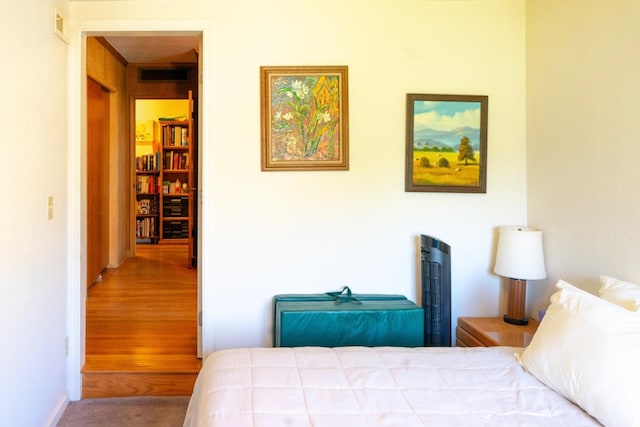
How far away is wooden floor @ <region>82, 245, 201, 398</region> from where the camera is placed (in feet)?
8.29

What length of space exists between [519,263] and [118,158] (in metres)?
4.87

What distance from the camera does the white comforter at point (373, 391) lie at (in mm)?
1242

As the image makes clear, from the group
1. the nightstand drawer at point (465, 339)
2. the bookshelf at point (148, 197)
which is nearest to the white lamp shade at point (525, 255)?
the nightstand drawer at point (465, 339)

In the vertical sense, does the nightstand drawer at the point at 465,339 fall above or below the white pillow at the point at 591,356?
below

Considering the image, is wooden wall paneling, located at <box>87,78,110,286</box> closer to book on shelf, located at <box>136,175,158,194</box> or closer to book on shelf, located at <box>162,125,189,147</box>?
book on shelf, located at <box>162,125,189,147</box>

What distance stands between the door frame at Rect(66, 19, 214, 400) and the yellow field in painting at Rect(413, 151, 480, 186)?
4.39 ft

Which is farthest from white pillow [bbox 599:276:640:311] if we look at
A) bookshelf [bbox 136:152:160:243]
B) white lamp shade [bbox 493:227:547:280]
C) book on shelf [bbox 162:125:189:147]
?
bookshelf [bbox 136:152:160:243]

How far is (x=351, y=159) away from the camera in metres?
2.63

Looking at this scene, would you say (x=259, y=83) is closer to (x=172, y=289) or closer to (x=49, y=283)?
(x=49, y=283)

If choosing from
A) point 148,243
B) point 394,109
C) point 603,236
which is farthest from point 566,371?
point 148,243

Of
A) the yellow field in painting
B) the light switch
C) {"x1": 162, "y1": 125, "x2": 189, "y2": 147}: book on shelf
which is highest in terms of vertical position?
{"x1": 162, "y1": 125, "x2": 189, "y2": 147}: book on shelf

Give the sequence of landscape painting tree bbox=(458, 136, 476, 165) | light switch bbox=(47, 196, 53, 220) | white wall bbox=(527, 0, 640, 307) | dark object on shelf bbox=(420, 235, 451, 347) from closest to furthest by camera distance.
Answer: white wall bbox=(527, 0, 640, 307) < light switch bbox=(47, 196, 53, 220) < dark object on shelf bbox=(420, 235, 451, 347) < landscape painting tree bbox=(458, 136, 476, 165)

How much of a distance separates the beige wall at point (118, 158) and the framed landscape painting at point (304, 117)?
2943 mm

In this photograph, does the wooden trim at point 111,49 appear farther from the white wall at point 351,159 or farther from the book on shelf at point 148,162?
the white wall at point 351,159
